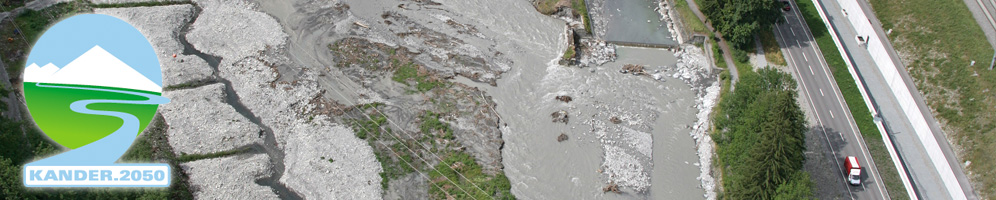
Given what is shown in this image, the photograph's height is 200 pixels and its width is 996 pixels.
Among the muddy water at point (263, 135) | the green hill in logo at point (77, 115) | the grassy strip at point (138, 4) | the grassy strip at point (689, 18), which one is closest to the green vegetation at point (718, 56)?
the grassy strip at point (689, 18)

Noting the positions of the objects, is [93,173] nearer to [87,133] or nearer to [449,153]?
[87,133]

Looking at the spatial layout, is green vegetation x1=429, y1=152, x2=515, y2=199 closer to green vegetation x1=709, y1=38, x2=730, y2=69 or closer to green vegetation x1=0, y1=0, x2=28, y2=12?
green vegetation x1=709, y1=38, x2=730, y2=69

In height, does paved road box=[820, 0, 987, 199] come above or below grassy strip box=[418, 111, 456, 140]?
above

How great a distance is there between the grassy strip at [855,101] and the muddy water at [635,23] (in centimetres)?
1059

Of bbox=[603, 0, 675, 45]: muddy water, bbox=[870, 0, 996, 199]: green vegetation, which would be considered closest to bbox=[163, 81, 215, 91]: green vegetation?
bbox=[603, 0, 675, 45]: muddy water

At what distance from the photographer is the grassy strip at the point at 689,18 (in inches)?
2105

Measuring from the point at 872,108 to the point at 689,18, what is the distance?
15082 millimetres

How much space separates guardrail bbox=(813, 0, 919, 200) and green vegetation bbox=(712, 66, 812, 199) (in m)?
5.77

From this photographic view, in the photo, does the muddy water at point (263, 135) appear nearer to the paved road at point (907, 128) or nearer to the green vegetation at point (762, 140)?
the green vegetation at point (762, 140)

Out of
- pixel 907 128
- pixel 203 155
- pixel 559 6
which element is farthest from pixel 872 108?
pixel 203 155

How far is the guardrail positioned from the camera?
39.5m

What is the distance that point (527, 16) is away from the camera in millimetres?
55844

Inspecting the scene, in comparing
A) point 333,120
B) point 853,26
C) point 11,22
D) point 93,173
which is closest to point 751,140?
point 853,26

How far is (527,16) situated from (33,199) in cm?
3472
